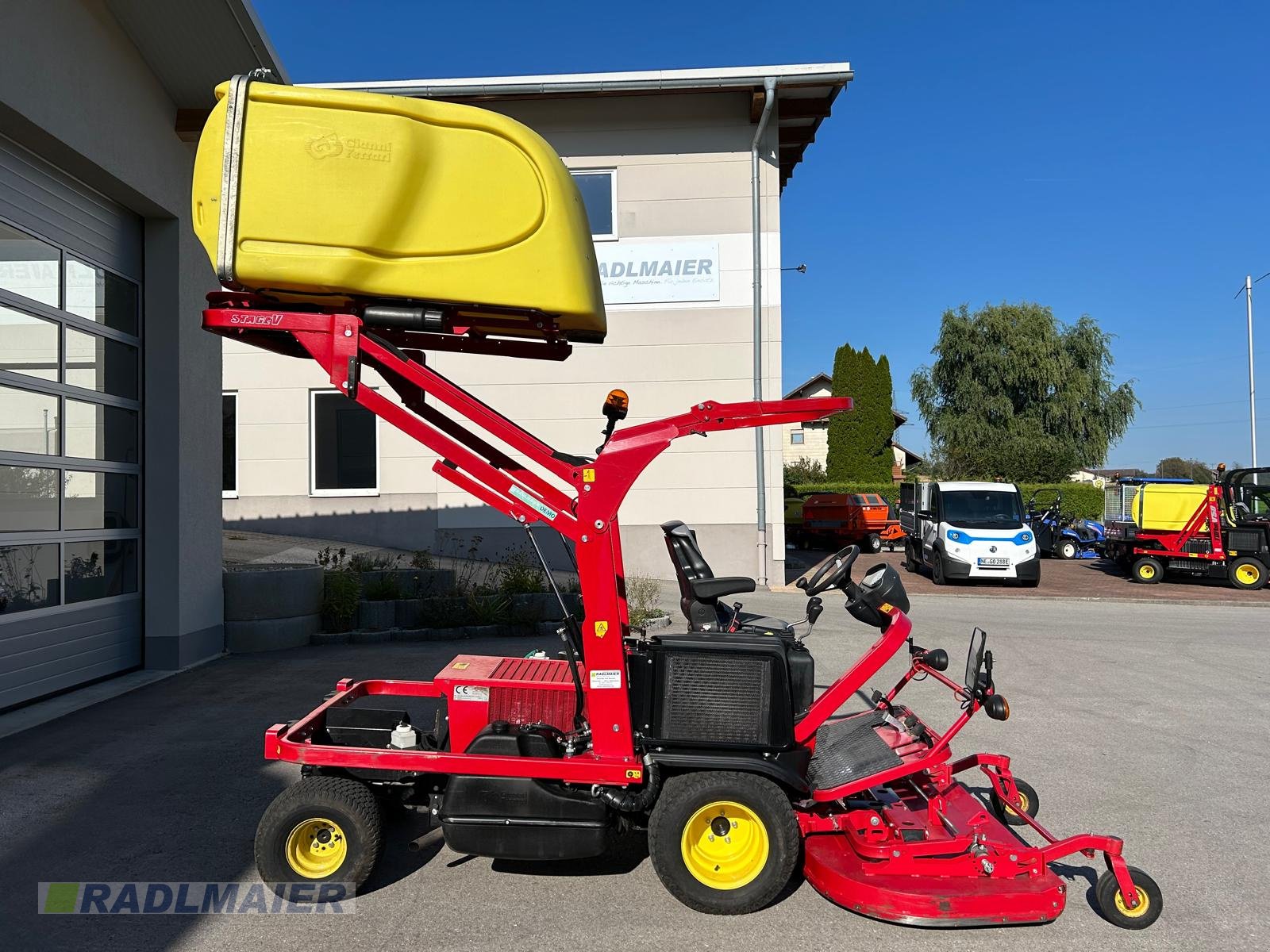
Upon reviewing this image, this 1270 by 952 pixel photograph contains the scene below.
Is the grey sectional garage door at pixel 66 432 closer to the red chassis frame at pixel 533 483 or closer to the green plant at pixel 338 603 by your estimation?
the green plant at pixel 338 603

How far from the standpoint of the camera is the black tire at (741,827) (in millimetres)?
3607

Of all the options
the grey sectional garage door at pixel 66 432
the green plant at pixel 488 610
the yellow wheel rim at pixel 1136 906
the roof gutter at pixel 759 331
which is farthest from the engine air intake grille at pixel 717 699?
the roof gutter at pixel 759 331

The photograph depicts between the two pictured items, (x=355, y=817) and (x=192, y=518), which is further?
(x=192, y=518)

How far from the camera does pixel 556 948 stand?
337 cm

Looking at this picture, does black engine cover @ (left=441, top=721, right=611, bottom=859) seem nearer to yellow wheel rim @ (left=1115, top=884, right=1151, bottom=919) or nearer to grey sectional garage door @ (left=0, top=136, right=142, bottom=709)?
yellow wheel rim @ (left=1115, top=884, right=1151, bottom=919)

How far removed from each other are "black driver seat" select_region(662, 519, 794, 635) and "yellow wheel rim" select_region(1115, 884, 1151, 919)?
1.77 m

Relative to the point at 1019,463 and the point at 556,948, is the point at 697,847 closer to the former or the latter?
the point at 556,948

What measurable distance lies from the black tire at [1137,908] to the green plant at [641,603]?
20.9 ft

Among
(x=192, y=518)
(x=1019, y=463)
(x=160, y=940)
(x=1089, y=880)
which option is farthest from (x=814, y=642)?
(x=1019, y=463)

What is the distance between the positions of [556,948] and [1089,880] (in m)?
2.47

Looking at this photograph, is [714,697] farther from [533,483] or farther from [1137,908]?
[1137,908]

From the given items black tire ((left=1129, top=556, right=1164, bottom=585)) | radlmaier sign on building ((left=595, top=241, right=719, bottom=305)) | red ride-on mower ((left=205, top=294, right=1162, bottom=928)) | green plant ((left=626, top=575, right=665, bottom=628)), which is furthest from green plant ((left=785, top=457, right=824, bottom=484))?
red ride-on mower ((left=205, top=294, right=1162, bottom=928))

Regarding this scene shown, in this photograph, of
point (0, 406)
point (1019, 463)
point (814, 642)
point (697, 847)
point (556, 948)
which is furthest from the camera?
point (1019, 463)

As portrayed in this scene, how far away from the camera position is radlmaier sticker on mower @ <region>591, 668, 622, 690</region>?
3688 millimetres
